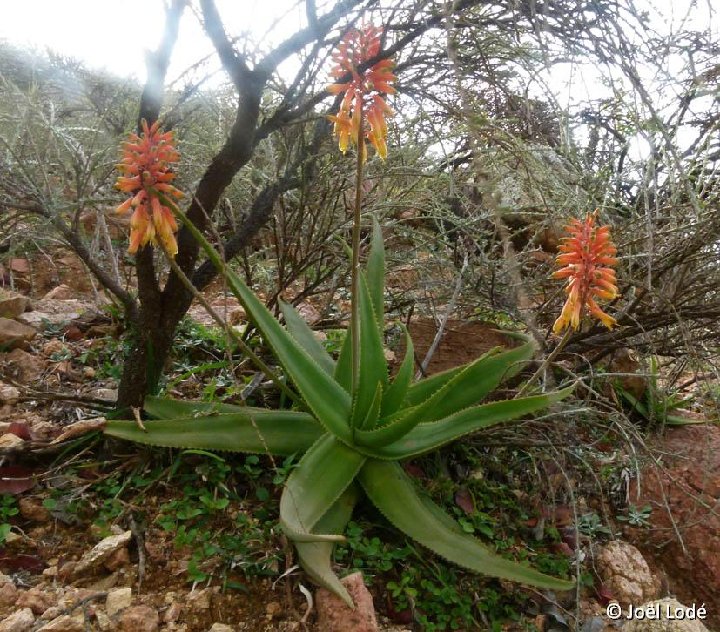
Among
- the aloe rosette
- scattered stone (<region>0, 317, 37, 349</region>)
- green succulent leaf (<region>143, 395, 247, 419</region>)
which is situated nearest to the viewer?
the aloe rosette

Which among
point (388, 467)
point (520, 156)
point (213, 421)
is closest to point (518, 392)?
point (388, 467)

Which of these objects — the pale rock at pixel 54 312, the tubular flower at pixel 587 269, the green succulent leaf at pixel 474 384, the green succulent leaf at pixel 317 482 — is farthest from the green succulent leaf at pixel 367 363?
the pale rock at pixel 54 312

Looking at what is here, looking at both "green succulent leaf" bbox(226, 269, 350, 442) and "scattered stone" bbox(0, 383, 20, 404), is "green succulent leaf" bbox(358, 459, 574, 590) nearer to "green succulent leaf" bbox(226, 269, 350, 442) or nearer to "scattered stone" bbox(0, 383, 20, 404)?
"green succulent leaf" bbox(226, 269, 350, 442)

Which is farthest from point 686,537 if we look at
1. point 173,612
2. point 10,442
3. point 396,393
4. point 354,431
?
point 10,442

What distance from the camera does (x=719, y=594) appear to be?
2.32 metres

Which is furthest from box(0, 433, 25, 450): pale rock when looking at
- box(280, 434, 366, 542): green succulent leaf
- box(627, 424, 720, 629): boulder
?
box(627, 424, 720, 629): boulder

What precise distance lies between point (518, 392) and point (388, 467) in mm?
542

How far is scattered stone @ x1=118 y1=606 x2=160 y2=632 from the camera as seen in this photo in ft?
4.92

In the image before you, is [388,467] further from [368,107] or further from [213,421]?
[368,107]

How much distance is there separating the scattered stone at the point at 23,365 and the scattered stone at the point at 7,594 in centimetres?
116

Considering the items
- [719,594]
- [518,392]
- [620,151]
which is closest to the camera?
[518,392]

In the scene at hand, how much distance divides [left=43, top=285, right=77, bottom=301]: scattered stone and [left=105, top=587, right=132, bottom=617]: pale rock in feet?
8.46

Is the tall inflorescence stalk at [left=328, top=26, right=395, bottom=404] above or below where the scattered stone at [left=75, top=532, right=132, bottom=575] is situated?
above

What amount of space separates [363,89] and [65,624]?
1410mm
